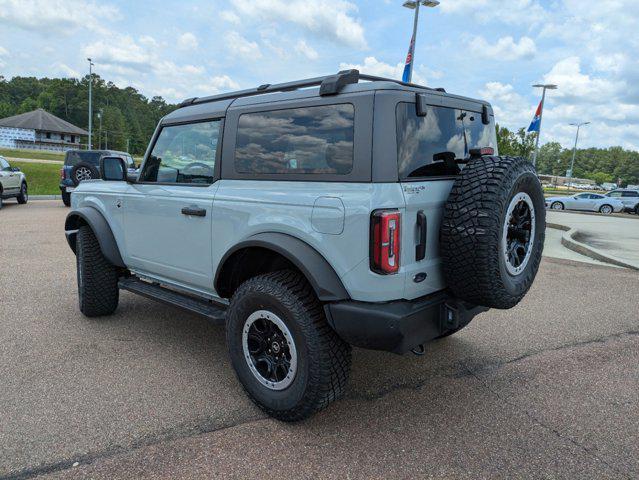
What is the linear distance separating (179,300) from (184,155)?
1150mm

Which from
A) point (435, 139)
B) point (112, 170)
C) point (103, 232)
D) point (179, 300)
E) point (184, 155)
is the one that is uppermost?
point (435, 139)

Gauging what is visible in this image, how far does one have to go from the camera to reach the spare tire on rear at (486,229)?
8.27 feet

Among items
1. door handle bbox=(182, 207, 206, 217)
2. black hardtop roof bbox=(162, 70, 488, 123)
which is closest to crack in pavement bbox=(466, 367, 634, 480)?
black hardtop roof bbox=(162, 70, 488, 123)

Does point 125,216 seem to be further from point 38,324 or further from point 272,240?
point 272,240

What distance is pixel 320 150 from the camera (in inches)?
109

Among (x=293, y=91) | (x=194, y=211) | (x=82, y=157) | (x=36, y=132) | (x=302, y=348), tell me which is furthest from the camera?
(x=36, y=132)

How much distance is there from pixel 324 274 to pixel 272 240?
411mm

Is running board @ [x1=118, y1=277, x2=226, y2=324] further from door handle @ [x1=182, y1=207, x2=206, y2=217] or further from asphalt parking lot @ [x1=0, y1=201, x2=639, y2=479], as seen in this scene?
door handle @ [x1=182, y1=207, x2=206, y2=217]

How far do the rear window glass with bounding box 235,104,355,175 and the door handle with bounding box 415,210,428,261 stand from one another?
18.8 inches

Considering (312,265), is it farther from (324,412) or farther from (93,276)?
(93,276)

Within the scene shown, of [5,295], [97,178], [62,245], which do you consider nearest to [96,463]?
[97,178]

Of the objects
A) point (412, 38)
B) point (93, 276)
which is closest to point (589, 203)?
point (412, 38)

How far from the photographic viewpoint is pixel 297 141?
289cm

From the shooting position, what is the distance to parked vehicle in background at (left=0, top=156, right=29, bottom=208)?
44.3 ft
